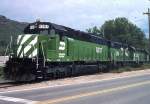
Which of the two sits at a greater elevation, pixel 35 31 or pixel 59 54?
pixel 35 31

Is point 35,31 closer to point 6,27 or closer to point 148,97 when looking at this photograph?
point 148,97

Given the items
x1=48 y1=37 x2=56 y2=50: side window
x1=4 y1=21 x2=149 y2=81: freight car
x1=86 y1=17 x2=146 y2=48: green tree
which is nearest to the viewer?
x1=4 y1=21 x2=149 y2=81: freight car

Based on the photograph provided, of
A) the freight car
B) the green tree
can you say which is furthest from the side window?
the green tree

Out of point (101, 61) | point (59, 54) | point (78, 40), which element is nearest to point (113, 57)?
point (101, 61)

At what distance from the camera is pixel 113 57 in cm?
4084

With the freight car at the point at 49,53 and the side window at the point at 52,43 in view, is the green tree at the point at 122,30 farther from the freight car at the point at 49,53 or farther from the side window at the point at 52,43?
the side window at the point at 52,43

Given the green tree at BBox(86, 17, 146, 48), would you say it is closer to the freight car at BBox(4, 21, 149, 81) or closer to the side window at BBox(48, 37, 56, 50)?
the freight car at BBox(4, 21, 149, 81)

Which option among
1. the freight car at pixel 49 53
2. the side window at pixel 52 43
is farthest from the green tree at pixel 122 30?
the side window at pixel 52 43

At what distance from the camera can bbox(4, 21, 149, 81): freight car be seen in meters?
24.6

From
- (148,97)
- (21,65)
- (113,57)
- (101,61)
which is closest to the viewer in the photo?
(148,97)

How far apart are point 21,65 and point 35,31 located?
3113mm

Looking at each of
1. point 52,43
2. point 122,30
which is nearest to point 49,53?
point 52,43

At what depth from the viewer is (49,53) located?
2597 cm

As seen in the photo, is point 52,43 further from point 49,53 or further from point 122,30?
point 122,30
